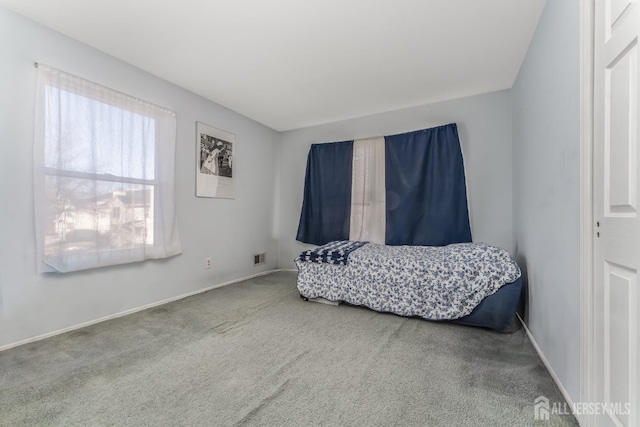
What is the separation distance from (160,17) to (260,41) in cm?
69

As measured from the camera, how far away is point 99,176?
7.29 feet

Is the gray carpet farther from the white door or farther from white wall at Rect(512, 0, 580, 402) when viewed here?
the white door

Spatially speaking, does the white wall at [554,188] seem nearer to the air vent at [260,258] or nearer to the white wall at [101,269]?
the white wall at [101,269]

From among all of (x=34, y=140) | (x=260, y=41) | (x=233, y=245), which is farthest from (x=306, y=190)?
(x=34, y=140)

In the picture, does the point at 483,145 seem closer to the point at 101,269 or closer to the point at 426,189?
the point at 426,189

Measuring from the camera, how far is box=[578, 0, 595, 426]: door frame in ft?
3.61

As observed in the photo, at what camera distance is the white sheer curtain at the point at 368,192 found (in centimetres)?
358

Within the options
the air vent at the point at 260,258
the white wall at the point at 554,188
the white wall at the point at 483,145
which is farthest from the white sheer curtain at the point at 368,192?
the white wall at the point at 554,188

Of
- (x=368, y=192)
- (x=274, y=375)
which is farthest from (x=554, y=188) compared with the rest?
(x=368, y=192)

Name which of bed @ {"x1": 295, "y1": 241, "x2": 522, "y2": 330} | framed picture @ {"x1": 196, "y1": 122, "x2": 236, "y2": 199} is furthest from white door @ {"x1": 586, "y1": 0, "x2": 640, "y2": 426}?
framed picture @ {"x1": 196, "y1": 122, "x2": 236, "y2": 199}

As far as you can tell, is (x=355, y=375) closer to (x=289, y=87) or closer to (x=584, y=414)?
(x=584, y=414)

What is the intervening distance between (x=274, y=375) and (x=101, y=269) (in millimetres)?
1845

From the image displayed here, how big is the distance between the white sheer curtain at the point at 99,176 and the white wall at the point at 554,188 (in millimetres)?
3128

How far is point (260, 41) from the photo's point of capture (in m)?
2.10
